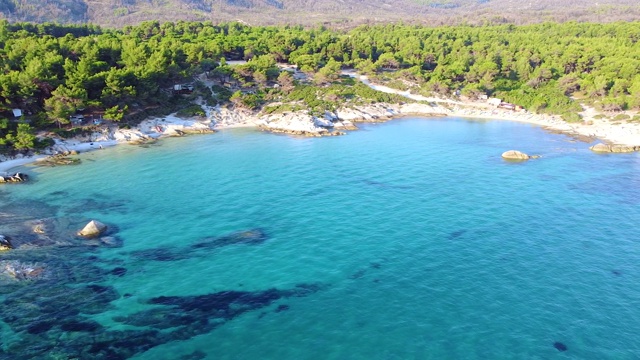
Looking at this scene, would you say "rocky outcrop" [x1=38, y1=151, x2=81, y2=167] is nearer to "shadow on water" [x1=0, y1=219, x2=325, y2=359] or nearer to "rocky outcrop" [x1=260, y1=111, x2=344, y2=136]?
"shadow on water" [x1=0, y1=219, x2=325, y2=359]

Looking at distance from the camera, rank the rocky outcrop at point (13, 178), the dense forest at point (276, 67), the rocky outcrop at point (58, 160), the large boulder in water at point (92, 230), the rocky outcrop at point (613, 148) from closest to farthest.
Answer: the large boulder in water at point (92, 230) → the rocky outcrop at point (13, 178) → the rocky outcrop at point (58, 160) → the dense forest at point (276, 67) → the rocky outcrop at point (613, 148)

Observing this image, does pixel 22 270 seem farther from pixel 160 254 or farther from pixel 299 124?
pixel 299 124

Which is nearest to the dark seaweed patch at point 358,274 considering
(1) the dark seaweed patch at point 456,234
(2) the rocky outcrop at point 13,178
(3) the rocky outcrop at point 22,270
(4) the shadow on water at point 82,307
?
(4) the shadow on water at point 82,307

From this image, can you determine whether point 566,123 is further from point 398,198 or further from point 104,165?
point 104,165

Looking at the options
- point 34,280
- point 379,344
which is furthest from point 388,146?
point 34,280

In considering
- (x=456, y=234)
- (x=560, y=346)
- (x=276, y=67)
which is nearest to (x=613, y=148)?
(x=456, y=234)

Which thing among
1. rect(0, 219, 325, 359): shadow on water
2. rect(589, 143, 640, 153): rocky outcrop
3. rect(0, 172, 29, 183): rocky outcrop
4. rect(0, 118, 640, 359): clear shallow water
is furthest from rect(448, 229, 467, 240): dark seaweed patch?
rect(0, 172, 29, 183): rocky outcrop

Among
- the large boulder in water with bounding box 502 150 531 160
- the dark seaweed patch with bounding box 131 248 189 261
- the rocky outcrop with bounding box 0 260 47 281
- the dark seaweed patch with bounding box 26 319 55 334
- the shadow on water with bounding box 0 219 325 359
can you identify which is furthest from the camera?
the large boulder in water with bounding box 502 150 531 160

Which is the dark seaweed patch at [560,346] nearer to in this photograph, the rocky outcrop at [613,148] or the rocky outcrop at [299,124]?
the rocky outcrop at [613,148]
